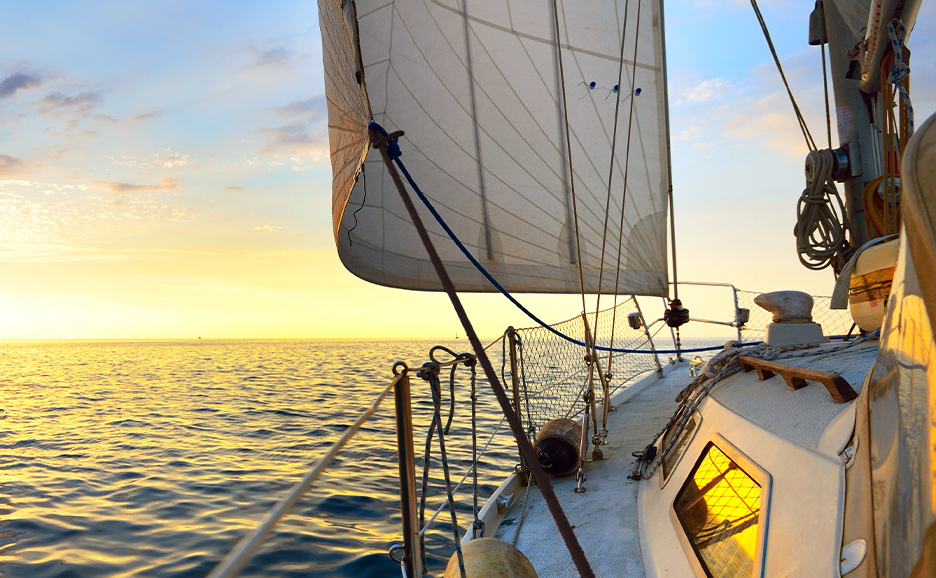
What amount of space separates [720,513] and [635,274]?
→ 4.81m

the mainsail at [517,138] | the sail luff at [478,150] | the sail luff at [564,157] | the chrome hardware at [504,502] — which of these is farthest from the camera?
the sail luff at [564,157]

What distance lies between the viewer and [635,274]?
6.80 meters

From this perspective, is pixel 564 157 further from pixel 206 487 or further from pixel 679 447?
pixel 206 487

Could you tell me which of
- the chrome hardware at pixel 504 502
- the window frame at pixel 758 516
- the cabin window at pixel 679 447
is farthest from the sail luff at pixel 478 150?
the window frame at pixel 758 516

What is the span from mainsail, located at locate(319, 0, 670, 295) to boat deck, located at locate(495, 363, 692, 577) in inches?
82.8

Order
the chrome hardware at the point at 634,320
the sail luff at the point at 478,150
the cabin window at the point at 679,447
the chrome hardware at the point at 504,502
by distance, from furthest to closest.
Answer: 1. the chrome hardware at the point at 634,320
2. the sail luff at the point at 478,150
3. the chrome hardware at the point at 504,502
4. the cabin window at the point at 679,447

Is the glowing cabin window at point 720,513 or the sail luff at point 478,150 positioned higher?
the sail luff at point 478,150

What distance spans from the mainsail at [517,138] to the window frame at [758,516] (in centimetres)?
334

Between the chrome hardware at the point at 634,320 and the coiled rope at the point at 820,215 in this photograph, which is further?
the chrome hardware at the point at 634,320

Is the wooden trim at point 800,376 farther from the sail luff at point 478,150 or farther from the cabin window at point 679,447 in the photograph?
the sail luff at point 478,150

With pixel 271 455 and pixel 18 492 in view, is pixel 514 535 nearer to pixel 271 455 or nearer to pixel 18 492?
pixel 271 455

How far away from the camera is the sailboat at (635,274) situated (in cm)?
133

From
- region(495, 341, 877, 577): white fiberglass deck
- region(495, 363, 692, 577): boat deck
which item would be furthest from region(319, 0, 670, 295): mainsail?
region(495, 341, 877, 577): white fiberglass deck

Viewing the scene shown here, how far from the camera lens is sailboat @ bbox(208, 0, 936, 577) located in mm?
1331
